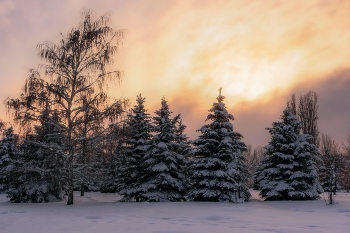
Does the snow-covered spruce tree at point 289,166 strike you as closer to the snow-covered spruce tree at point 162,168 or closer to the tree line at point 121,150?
the tree line at point 121,150

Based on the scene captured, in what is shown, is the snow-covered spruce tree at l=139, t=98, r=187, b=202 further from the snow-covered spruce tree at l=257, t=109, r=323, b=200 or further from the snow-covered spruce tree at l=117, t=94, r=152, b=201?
the snow-covered spruce tree at l=257, t=109, r=323, b=200

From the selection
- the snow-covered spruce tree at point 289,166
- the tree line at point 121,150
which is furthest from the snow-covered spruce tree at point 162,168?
A: the snow-covered spruce tree at point 289,166

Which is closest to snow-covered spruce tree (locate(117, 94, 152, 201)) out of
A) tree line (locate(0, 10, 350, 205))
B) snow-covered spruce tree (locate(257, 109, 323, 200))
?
tree line (locate(0, 10, 350, 205))

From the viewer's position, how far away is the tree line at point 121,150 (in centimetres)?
1433

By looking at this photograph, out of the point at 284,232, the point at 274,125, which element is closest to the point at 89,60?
the point at 284,232

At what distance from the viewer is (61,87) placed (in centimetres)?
1438

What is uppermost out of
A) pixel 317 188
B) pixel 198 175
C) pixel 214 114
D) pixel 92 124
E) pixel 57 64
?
pixel 57 64

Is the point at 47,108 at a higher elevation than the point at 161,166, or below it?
higher

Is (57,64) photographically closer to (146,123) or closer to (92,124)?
(92,124)

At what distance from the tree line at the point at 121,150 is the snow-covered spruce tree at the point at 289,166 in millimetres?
74

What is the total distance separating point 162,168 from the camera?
17625 mm

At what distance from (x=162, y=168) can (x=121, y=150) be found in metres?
3.11

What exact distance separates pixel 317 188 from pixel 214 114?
9850mm

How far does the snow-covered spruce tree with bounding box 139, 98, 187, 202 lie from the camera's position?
58.2ft
